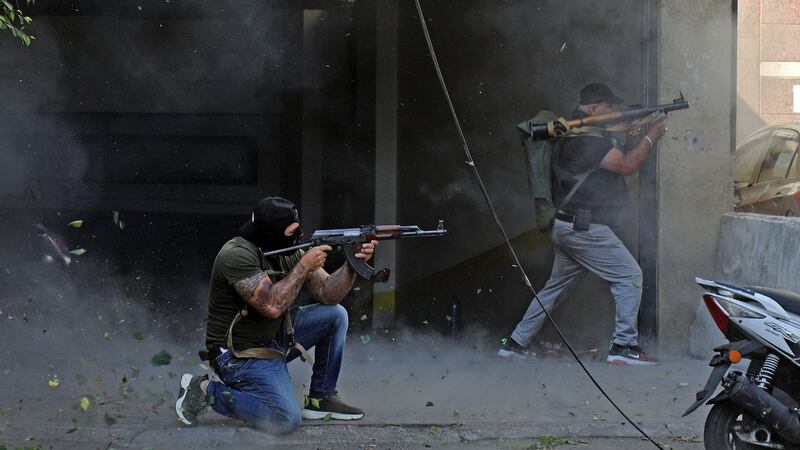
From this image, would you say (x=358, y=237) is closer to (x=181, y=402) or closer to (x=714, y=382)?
(x=181, y=402)

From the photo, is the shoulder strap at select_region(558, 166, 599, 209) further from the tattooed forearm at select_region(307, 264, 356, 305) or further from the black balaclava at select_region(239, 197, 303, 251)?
the black balaclava at select_region(239, 197, 303, 251)

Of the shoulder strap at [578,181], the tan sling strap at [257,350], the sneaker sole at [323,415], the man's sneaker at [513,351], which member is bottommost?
the sneaker sole at [323,415]

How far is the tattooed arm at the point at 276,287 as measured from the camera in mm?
5125

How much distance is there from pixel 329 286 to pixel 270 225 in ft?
1.83

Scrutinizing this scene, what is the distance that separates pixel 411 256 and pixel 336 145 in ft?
3.19

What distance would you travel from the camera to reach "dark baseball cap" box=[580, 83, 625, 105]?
6.87 meters

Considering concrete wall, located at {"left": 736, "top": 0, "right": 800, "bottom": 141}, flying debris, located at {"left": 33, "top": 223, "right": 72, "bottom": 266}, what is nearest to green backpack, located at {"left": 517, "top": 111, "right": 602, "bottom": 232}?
flying debris, located at {"left": 33, "top": 223, "right": 72, "bottom": 266}

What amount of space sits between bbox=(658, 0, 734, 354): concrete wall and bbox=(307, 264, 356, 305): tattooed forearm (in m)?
2.62

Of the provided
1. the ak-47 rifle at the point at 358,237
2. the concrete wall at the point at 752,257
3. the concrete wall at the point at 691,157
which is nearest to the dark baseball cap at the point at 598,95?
the concrete wall at the point at 691,157

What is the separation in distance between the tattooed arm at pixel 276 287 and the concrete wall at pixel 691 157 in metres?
2.93

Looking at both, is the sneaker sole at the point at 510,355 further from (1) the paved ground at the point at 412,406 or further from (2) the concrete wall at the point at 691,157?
(2) the concrete wall at the point at 691,157

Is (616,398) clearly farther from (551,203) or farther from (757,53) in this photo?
(757,53)

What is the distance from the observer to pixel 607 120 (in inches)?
268

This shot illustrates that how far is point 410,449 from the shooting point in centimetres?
524
